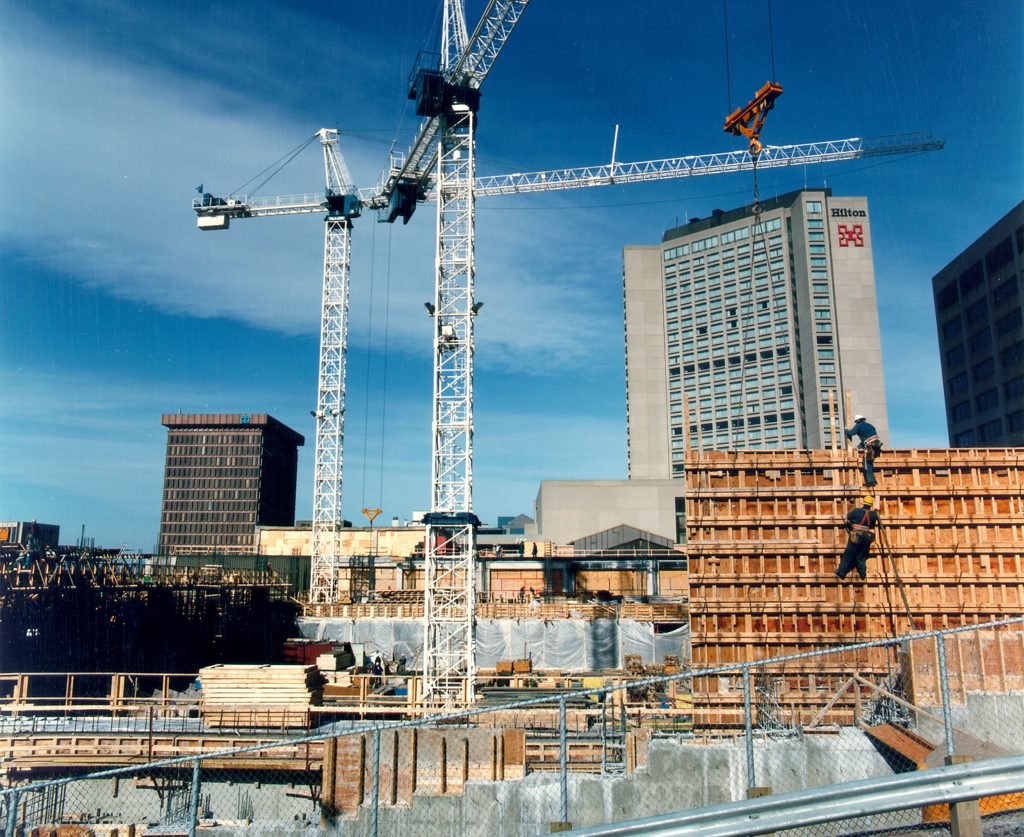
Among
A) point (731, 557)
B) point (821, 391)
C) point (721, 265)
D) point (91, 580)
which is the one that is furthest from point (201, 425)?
point (731, 557)

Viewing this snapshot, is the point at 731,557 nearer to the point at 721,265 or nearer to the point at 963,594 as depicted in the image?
the point at 963,594

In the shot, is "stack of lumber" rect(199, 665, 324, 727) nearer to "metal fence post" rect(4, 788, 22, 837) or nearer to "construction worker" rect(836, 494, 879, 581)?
"metal fence post" rect(4, 788, 22, 837)

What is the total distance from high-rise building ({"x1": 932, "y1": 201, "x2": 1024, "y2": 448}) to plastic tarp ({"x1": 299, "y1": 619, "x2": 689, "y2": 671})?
110 ft

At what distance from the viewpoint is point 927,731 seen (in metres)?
15.9

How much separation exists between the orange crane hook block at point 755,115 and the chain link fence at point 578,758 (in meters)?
22.3

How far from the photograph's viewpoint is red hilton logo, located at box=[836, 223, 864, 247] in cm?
9694

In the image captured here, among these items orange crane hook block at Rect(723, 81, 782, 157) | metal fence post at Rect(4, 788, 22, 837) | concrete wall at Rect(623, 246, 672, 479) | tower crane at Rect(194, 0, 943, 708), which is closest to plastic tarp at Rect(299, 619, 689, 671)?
tower crane at Rect(194, 0, 943, 708)

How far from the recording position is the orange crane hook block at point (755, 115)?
31.7 metres

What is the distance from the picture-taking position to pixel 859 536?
18219 mm

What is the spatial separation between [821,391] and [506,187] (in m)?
52.2

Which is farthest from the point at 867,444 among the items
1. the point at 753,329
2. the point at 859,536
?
the point at 753,329

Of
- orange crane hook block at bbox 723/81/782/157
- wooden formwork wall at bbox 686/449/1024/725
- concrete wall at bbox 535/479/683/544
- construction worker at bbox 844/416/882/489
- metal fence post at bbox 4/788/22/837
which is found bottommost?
metal fence post at bbox 4/788/22/837

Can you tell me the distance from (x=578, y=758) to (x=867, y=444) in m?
10.0

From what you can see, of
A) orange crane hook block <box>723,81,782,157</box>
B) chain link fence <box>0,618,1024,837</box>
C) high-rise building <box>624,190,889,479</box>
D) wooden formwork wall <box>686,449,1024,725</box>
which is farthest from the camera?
high-rise building <box>624,190,889,479</box>
